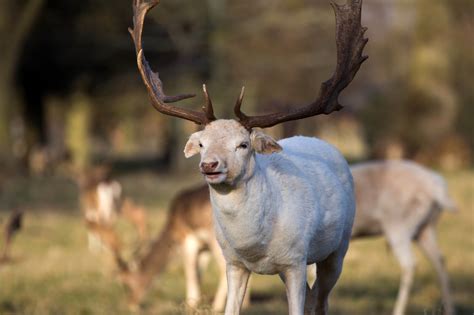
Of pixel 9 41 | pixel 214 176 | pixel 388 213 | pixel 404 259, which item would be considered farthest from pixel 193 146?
pixel 9 41

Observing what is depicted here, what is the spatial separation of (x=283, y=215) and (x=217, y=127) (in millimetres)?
679

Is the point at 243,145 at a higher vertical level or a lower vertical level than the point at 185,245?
higher

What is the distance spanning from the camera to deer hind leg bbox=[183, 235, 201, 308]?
11172 mm

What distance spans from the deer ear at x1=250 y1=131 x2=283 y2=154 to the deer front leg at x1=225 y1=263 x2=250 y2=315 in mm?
792

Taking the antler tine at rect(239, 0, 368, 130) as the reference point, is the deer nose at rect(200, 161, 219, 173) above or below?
below

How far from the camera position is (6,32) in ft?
80.0

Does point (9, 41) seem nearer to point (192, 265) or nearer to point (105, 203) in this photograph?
point (105, 203)

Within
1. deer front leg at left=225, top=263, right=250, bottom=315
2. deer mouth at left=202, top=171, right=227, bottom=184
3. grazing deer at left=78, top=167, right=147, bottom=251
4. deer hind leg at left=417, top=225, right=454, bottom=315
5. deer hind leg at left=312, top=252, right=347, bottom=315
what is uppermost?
deer mouth at left=202, top=171, right=227, bottom=184

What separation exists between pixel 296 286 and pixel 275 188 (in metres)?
0.60

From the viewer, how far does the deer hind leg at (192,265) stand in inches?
440

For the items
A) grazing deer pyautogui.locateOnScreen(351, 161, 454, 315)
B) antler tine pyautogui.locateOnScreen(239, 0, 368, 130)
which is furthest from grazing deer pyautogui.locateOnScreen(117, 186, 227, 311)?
antler tine pyautogui.locateOnScreen(239, 0, 368, 130)

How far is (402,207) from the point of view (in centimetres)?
1132

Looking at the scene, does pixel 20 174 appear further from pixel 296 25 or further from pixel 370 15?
pixel 370 15

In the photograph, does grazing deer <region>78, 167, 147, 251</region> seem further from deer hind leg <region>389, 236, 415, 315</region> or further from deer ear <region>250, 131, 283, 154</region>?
deer ear <region>250, 131, 283, 154</region>
